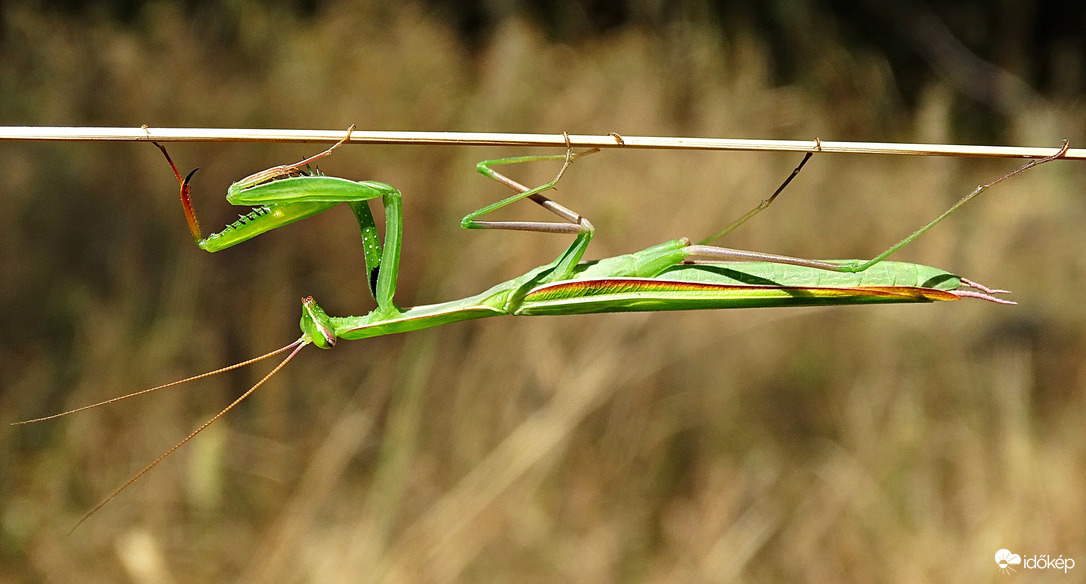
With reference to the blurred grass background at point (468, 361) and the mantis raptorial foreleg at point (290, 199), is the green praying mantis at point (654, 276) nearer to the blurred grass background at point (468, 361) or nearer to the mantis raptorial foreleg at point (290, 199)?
the mantis raptorial foreleg at point (290, 199)

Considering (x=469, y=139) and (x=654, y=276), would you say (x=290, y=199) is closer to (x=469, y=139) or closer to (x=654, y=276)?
(x=469, y=139)

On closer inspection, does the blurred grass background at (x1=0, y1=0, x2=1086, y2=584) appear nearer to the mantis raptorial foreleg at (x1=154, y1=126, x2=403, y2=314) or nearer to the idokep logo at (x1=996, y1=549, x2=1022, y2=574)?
the idokep logo at (x1=996, y1=549, x2=1022, y2=574)

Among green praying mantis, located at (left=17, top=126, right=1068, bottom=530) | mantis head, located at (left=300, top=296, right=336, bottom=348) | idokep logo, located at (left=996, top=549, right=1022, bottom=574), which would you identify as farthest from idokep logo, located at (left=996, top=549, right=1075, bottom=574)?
mantis head, located at (left=300, top=296, right=336, bottom=348)

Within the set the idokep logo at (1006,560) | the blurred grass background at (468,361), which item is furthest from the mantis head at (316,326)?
the idokep logo at (1006,560)

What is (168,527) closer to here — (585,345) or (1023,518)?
(585,345)

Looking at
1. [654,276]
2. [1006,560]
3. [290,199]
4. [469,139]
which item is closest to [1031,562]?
[1006,560]

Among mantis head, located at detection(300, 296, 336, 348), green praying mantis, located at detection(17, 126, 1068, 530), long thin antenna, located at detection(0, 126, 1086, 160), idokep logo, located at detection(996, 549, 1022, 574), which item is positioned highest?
long thin antenna, located at detection(0, 126, 1086, 160)

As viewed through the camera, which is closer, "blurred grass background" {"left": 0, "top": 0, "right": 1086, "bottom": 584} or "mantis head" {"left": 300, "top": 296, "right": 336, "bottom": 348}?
"mantis head" {"left": 300, "top": 296, "right": 336, "bottom": 348}

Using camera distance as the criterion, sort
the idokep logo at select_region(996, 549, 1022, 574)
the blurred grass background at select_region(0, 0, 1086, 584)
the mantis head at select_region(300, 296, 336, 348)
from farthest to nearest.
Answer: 1. the idokep logo at select_region(996, 549, 1022, 574)
2. the blurred grass background at select_region(0, 0, 1086, 584)
3. the mantis head at select_region(300, 296, 336, 348)
